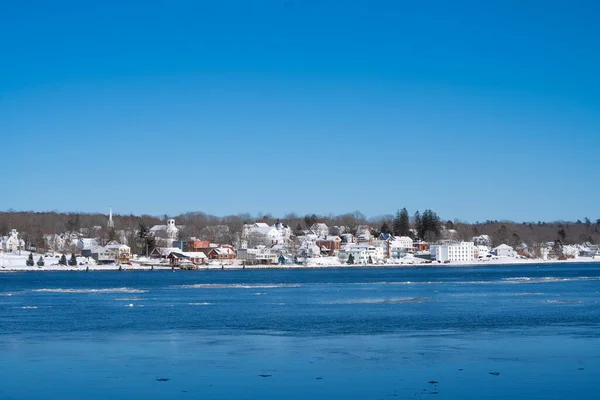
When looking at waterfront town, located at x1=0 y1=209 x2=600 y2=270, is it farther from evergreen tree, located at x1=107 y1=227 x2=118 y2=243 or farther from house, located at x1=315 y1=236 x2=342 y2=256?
evergreen tree, located at x1=107 y1=227 x2=118 y2=243

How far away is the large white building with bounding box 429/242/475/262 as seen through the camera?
160 m

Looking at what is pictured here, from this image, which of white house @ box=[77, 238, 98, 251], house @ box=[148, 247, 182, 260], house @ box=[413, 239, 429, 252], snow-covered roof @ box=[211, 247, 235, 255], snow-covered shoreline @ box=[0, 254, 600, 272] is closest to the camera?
snow-covered shoreline @ box=[0, 254, 600, 272]

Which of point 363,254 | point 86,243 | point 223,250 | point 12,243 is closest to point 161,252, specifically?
point 223,250

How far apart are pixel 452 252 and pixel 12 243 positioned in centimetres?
8602

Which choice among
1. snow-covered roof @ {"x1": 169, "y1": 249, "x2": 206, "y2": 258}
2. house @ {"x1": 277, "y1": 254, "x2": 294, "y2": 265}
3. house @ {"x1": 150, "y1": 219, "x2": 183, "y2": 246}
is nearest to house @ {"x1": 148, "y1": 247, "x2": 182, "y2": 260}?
snow-covered roof @ {"x1": 169, "y1": 249, "x2": 206, "y2": 258}

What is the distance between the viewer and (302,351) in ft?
77.2

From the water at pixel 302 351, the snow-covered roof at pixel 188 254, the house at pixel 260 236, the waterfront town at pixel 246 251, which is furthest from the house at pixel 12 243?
the water at pixel 302 351

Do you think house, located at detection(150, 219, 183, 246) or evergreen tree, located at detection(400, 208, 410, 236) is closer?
house, located at detection(150, 219, 183, 246)

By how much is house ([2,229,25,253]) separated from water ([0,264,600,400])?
118779 millimetres

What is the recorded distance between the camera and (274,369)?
20344 mm

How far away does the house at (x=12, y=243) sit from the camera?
153250 mm

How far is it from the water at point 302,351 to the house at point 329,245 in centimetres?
12871

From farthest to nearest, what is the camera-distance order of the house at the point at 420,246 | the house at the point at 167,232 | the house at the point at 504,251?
1. the house at the point at 504,251
2. the house at the point at 420,246
3. the house at the point at 167,232

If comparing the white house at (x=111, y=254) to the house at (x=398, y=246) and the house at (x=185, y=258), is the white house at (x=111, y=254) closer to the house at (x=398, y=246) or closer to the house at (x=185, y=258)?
the house at (x=185, y=258)
